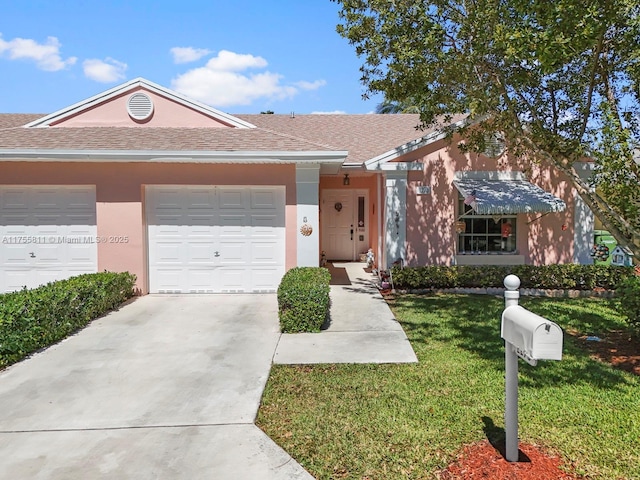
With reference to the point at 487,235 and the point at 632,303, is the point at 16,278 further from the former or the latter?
the point at 632,303

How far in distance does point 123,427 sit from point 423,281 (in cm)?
856

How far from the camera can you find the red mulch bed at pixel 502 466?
3.49m

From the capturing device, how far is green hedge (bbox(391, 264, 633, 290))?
11.4 meters

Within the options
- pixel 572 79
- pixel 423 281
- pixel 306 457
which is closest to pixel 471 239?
pixel 423 281

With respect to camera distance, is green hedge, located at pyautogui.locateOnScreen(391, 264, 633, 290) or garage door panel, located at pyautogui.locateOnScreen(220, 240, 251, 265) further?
green hedge, located at pyautogui.locateOnScreen(391, 264, 633, 290)

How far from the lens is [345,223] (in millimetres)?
16875

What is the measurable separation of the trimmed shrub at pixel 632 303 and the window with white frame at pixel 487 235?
5.40 metres

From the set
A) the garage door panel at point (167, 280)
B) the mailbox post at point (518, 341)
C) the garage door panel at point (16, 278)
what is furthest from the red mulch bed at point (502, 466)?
the garage door panel at point (16, 278)

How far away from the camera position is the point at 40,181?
422 inches

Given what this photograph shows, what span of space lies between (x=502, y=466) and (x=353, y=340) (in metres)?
3.79

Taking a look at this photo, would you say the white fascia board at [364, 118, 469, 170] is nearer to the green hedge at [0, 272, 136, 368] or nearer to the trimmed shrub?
the trimmed shrub

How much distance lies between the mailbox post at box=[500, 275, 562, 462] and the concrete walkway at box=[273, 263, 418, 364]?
2604 mm

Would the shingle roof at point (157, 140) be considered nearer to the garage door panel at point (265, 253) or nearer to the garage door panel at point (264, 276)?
the garage door panel at point (265, 253)

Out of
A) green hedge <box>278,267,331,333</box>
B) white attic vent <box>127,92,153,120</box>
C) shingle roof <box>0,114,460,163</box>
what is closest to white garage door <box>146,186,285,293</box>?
shingle roof <box>0,114,460,163</box>
